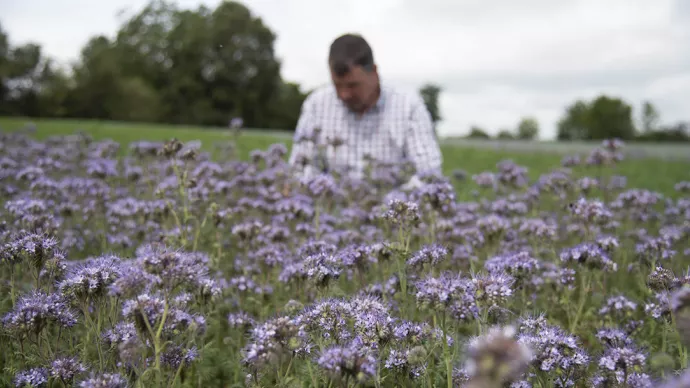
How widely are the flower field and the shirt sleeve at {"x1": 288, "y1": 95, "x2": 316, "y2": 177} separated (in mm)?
518

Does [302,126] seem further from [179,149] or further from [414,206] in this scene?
[414,206]

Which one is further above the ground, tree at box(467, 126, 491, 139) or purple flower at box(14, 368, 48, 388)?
tree at box(467, 126, 491, 139)

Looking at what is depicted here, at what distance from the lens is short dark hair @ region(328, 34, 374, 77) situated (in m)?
7.97

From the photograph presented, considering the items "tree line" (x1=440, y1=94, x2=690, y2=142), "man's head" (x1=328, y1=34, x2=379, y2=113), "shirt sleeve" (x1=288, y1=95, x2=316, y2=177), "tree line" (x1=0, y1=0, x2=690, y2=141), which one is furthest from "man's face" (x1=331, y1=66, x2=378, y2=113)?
"tree line" (x1=440, y1=94, x2=690, y2=142)

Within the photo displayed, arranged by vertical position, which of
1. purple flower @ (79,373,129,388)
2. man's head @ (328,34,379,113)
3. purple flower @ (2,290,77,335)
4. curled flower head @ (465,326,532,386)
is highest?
man's head @ (328,34,379,113)

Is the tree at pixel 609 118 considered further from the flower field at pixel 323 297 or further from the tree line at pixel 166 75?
the flower field at pixel 323 297

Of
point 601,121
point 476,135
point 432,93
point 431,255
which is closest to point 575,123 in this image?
point 601,121

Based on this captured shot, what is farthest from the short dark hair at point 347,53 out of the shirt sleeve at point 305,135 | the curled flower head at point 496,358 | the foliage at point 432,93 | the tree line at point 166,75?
the tree line at point 166,75

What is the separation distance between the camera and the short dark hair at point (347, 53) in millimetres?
7973

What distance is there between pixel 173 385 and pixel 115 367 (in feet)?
1.81

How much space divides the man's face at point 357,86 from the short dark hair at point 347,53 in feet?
0.36

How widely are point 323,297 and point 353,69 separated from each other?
5126 mm

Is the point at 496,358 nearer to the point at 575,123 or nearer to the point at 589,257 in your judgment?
the point at 589,257

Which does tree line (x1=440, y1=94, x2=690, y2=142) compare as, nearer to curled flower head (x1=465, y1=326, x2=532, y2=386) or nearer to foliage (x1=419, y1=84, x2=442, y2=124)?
foliage (x1=419, y1=84, x2=442, y2=124)
